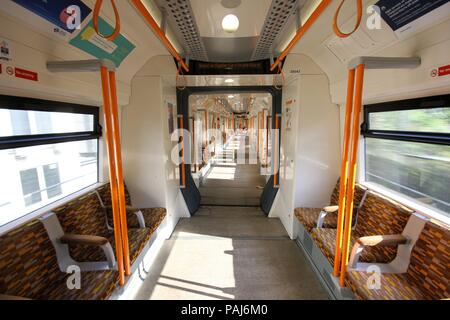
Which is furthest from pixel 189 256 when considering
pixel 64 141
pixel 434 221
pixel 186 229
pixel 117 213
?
pixel 434 221

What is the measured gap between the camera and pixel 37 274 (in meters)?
1.80

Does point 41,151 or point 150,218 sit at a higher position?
point 41,151

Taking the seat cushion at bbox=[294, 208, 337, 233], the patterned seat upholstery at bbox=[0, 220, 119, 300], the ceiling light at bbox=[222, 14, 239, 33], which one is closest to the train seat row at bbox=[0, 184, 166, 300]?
the patterned seat upholstery at bbox=[0, 220, 119, 300]

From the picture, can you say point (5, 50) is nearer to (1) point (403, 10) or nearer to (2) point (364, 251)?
(1) point (403, 10)

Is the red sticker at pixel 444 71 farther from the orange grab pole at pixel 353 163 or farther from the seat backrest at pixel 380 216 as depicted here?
the seat backrest at pixel 380 216

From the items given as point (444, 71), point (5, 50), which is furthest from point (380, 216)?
point (5, 50)

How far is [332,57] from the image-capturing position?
2887 millimetres

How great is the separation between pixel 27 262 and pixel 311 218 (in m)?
3.28

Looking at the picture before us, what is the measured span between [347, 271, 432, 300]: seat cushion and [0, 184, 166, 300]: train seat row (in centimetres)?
222

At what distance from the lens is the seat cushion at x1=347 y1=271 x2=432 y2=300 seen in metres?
1.73

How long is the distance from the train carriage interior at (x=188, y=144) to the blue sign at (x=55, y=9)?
0.01m

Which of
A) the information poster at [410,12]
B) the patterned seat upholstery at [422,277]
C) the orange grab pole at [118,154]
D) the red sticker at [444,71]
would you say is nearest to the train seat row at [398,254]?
the patterned seat upholstery at [422,277]

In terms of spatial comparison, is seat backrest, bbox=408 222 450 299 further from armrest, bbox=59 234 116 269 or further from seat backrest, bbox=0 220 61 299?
seat backrest, bbox=0 220 61 299

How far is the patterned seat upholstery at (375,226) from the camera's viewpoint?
2.21 metres
